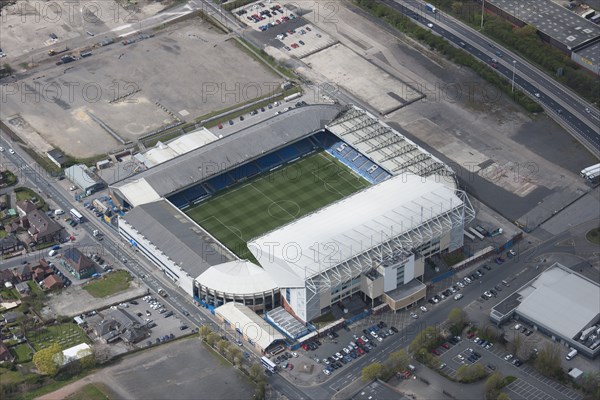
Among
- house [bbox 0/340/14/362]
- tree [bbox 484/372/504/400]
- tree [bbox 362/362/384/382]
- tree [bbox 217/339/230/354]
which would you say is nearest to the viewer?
tree [bbox 484/372/504/400]

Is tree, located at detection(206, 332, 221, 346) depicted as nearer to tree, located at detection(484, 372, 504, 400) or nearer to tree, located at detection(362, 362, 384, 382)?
tree, located at detection(362, 362, 384, 382)

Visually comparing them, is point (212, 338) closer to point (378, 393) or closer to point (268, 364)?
point (268, 364)

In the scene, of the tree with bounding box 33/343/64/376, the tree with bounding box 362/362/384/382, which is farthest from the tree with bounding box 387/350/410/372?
the tree with bounding box 33/343/64/376

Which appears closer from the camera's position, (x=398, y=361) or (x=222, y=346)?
(x=398, y=361)

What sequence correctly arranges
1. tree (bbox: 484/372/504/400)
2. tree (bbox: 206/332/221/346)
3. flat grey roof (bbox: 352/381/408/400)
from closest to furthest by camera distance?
flat grey roof (bbox: 352/381/408/400) → tree (bbox: 484/372/504/400) → tree (bbox: 206/332/221/346)

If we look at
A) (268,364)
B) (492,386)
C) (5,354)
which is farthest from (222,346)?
(492,386)

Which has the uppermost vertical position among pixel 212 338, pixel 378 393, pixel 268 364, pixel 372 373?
pixel 372 373

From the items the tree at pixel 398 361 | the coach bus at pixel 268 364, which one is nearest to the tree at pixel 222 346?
the coach bus at pixel 268 364
